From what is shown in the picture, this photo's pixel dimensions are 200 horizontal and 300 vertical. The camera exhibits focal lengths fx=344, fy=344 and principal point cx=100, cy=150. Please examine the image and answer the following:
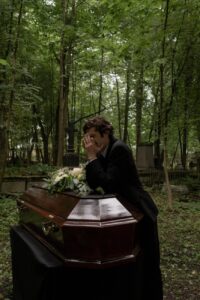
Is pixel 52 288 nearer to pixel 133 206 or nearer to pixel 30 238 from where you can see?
pixel 30 238

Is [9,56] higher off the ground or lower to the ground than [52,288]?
higher

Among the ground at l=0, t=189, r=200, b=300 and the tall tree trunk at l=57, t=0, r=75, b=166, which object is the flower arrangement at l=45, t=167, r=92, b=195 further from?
the tall tree trunk at l=57, t=0, r=75, b=166

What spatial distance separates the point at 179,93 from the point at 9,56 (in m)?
5.00

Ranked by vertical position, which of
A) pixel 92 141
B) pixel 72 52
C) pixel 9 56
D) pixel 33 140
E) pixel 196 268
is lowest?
pixel 196 268

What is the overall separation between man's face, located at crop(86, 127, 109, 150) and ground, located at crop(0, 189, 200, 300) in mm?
1715

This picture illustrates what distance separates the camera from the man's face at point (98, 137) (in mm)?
2321

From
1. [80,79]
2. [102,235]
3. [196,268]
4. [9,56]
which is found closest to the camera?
[102,235]

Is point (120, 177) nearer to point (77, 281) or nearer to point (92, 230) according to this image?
point (92, 230)

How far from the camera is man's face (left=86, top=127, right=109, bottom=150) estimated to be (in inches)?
91.4

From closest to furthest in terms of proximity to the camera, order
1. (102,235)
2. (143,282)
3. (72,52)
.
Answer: (102,235) < (143,282) < (72,52)

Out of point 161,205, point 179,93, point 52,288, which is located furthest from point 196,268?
point 179,93

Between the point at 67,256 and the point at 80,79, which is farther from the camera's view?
the point at 80,79

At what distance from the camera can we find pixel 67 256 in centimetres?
190

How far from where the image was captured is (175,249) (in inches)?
180
